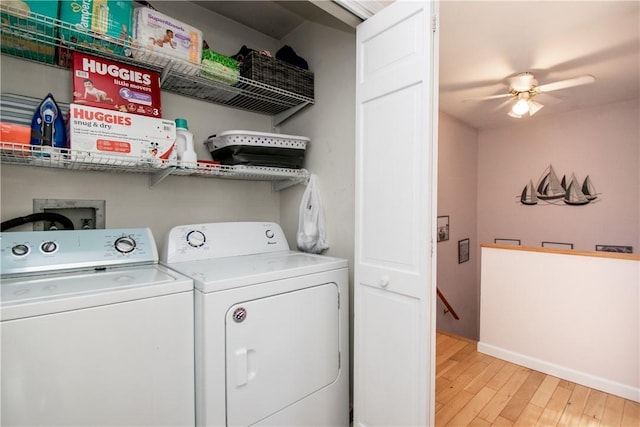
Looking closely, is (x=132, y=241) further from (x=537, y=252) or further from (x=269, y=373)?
(x=537, y=252)

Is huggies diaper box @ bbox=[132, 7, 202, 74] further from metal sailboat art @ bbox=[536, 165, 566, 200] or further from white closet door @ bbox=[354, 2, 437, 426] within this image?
metal sailboat art @ bbox=[536, 165, 566, 200]

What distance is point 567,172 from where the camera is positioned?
4.09 metres

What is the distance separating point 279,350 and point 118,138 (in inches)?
43.2

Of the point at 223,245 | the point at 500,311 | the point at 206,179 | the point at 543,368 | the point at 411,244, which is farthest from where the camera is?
the point at 500,311

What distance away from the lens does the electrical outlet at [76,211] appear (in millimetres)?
1371

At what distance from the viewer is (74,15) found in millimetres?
1137

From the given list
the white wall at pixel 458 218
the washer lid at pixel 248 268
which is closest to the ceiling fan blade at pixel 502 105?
the white wall at pixel 458 218

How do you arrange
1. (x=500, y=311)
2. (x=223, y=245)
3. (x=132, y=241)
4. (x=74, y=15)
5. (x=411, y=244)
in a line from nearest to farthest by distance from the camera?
(x=74, y=15) → (x=411, y=244) → (x=132, y=241) → (x=223, y=245) → (x=500, y=311)

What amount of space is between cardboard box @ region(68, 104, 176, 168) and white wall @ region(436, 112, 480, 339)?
11.6 feet

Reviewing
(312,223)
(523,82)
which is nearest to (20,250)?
(312,223)

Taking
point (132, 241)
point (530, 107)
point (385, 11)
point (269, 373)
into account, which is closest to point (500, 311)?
point (530, 107)

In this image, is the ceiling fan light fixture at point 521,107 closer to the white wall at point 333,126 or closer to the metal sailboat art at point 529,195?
the metal sailboat art at point 529,195

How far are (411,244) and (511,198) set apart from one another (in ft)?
13.9

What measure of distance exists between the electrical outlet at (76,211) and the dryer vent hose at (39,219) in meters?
0.04
